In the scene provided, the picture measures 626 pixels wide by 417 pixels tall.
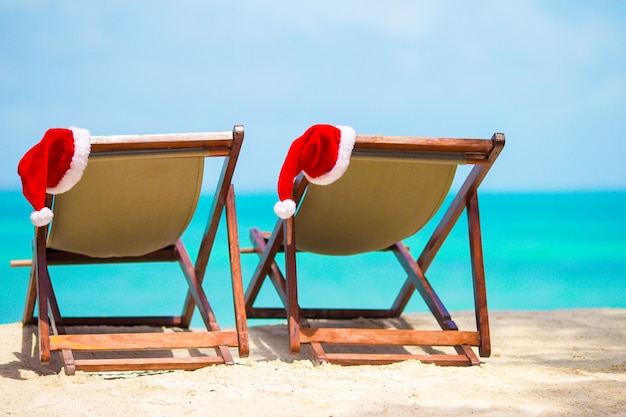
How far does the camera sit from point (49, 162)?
258 cm

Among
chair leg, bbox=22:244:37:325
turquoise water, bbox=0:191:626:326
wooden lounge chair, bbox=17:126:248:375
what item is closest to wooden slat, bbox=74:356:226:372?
wooden lounge chair, bbox=17:126:248:375

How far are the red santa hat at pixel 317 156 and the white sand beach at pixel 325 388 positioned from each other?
54cm

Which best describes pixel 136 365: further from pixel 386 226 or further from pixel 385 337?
pixel 386 226

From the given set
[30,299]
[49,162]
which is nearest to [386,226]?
[49,162]

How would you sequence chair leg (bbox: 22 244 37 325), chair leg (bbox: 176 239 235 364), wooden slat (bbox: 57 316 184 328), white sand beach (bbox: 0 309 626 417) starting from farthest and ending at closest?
1. wooden slat (bbox: 57 316 184 328)
2. chair leg (bbox: 22 244 37 325)
3. chair leg (bbox: 176 239 235 364)
4. white sand beach (bbox: 0 309 626 417)

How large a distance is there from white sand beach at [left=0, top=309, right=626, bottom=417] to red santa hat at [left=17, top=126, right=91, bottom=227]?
0.53 meters

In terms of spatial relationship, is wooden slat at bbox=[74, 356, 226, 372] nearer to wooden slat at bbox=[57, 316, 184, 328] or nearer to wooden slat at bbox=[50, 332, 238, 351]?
wooden slat at bbox=[50, 332, 238, 351]

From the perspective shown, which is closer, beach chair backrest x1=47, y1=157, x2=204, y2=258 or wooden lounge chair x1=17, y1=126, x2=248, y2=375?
wooden lounge chair x1=17, y1=126, x2=248, y2=375

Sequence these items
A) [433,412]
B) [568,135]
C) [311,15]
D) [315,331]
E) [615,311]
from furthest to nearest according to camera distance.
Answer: [568,135]
[311,15]
[615,311]
[315,331]
[433,412]

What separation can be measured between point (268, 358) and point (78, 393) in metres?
0.88

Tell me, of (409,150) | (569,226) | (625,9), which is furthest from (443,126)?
(409,150)

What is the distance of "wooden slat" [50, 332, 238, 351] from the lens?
2.71 meters

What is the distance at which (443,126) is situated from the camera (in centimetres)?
2356

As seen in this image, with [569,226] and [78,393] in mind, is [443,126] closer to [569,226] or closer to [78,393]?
[569,226]
